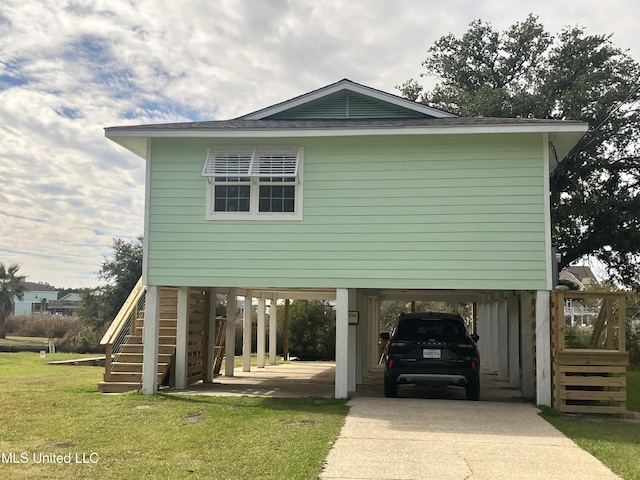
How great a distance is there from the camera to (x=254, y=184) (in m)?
11.7

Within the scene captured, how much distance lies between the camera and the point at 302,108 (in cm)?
1393

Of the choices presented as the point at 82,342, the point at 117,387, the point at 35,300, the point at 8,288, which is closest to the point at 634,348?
the point at 117,387

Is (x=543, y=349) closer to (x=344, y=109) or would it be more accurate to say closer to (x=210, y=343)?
(x=344, y=109)

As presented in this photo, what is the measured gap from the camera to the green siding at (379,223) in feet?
36.6

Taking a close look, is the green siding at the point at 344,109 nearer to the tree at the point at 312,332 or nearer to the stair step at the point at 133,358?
the stair step at the point at 133,358

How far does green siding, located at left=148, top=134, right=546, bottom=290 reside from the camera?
36.6 feet

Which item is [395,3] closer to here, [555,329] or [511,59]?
[555,329]

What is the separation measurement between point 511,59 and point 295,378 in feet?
51.8

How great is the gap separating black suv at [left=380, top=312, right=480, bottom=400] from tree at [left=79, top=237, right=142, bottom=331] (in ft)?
90.1

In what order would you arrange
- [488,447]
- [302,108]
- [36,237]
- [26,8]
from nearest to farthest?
[488,447]
[26,8]
[302,108]
[36,237]

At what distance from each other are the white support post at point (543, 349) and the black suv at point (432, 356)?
3.30 feet

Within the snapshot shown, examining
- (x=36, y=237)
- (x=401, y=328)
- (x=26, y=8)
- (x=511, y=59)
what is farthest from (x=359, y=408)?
(x=36, y=237)

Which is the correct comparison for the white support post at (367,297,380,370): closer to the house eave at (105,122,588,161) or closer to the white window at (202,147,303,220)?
the white window at (202,147,303,220)

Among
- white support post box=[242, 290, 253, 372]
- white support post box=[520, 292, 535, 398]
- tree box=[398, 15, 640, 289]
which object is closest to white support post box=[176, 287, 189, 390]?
white support post box=[242, 290, 253, 372]
